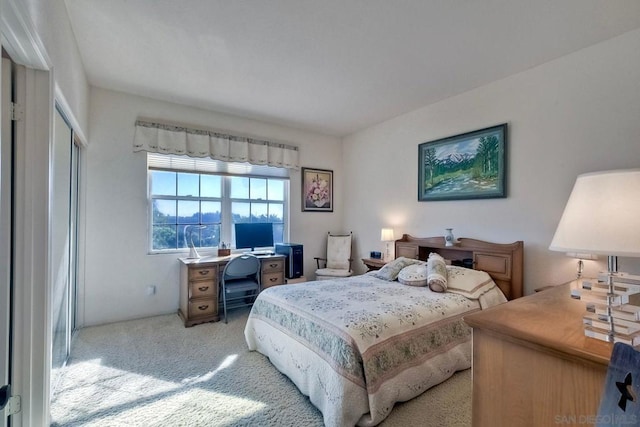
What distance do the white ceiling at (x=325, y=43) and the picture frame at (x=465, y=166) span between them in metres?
0.58

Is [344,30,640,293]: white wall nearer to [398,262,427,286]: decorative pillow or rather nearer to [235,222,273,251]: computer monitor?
[398,262,427,286]: decorative pillow

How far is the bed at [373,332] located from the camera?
176cm

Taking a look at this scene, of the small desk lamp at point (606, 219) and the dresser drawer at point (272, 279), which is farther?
the dresser drawer at point (272, 279)

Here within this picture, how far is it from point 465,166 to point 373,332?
2384 millimetres

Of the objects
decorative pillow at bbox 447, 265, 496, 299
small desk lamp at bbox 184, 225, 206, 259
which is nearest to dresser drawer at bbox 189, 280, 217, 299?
small desk lamp at bbox 184, 225, 206, 259

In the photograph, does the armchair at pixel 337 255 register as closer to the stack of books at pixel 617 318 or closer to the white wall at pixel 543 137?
the white wall at pixel 543 137

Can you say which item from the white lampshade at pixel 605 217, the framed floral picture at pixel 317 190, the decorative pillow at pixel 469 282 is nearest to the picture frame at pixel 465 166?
the decorative pillow at pixel 469 282

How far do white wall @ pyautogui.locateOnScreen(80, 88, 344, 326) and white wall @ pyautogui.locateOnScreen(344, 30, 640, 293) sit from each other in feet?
10.7

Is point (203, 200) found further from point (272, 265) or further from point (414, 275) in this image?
→ point (414, 275)

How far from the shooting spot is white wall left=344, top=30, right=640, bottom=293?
7.67 feet

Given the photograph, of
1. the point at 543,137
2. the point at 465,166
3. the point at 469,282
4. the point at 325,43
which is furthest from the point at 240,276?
the point at 543,137

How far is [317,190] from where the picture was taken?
5016 millimetres

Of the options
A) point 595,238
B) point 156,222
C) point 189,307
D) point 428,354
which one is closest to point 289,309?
point 428,354

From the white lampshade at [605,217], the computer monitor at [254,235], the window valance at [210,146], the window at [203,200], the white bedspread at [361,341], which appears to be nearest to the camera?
the white lampshade at [605,217]
